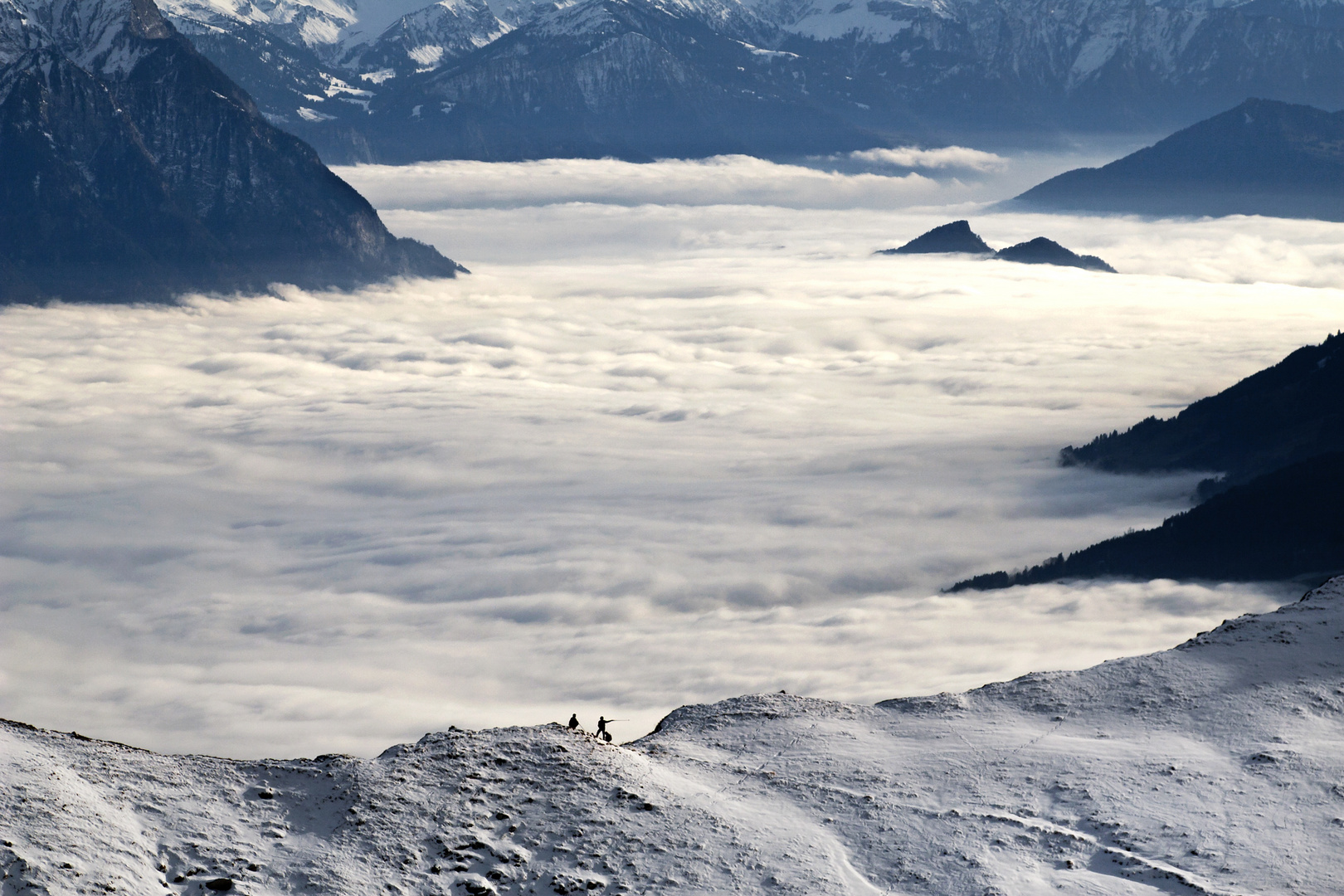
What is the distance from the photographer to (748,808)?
101 meters

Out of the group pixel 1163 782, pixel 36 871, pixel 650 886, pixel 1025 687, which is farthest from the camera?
pixel 1025 687

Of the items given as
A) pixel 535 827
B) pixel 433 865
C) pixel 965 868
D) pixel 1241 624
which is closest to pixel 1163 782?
pixel 965 868

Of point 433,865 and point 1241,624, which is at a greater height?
point 1241,624

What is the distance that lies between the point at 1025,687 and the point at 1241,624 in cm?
2491

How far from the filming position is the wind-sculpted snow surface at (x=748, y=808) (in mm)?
89750

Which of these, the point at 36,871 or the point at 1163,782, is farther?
the point at 1163,782

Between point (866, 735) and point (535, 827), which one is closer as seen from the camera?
point (535, 827)

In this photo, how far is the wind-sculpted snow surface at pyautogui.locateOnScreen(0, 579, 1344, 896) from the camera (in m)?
89.8

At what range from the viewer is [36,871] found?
8281cm

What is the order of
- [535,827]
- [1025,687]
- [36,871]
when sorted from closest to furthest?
1. [36,871]
2. [535,827]
3. [1025,687]

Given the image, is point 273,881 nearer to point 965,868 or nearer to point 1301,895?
point 965,868

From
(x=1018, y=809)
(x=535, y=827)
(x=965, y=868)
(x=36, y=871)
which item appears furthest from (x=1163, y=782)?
(x=36, y=871)

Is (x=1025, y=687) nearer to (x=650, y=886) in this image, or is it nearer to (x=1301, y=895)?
(x=1301, y=895)

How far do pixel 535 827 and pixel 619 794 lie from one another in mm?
7372
